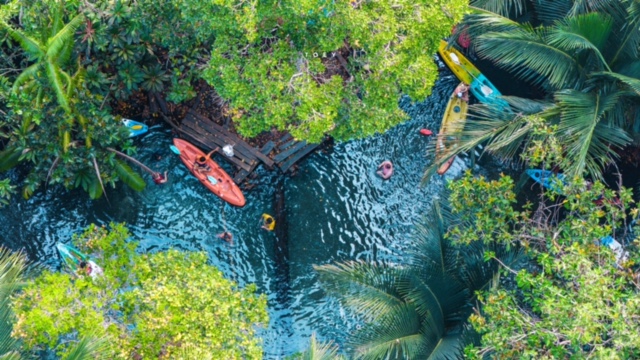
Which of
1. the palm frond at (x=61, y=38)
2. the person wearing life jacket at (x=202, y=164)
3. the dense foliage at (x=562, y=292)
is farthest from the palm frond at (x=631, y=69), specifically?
the palm frond at (x=61, y=38)

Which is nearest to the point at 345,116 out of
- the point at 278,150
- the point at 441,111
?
the point at 278,150

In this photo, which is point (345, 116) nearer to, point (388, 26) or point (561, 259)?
point (388, 26)

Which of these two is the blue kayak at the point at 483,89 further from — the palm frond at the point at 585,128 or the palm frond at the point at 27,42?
the palm frond at the point at 27,42

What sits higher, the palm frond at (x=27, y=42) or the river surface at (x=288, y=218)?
the palm frond at (x=27, y=42)

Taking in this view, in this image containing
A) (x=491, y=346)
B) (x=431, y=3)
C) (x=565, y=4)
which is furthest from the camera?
(x=565, y=4)

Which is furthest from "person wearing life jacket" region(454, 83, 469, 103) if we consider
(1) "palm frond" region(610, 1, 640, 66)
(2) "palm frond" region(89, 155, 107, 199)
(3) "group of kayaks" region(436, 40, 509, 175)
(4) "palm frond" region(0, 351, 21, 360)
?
(4) "palm frond" region(0, 351, 21, 360)

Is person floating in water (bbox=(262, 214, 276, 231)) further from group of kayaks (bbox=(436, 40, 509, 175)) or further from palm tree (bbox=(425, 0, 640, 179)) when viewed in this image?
group of kayaks (bbox=(436, 40, 509, 175))
